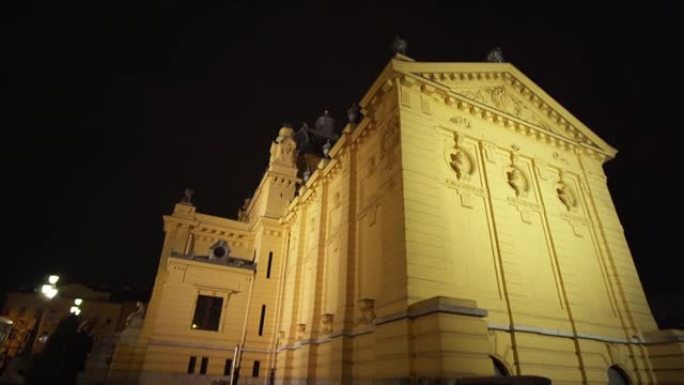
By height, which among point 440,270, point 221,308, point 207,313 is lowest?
point 440,270

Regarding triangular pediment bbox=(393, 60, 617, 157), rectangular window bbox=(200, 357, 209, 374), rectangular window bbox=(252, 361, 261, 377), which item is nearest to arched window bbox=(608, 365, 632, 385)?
triangular pediment bbox=(393, 60, 617, 157)

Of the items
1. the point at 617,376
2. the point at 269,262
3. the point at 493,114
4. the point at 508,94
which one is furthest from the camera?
the point at 269,262

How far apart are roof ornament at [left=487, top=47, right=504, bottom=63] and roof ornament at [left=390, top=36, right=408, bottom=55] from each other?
6160 mm

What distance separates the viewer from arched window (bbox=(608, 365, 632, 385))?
48.0ft

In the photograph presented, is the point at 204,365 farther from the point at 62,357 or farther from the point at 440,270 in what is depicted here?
the point at 440,270

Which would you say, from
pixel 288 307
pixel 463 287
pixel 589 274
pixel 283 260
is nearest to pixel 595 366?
→ pixel 589 274

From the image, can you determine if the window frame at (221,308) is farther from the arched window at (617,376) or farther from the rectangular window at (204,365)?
the arched window at (617,376)

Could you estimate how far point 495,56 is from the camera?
20.8 m

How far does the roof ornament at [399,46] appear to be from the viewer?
17.4 meters

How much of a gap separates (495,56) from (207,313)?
2499cm

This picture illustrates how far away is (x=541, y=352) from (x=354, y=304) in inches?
293

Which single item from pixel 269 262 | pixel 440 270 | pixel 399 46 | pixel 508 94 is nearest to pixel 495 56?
pixel 508 94

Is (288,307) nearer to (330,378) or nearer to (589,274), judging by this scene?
(330,378)

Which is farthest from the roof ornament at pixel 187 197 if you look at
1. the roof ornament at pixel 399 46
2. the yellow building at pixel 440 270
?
the roof ornament at pixel 399 46
